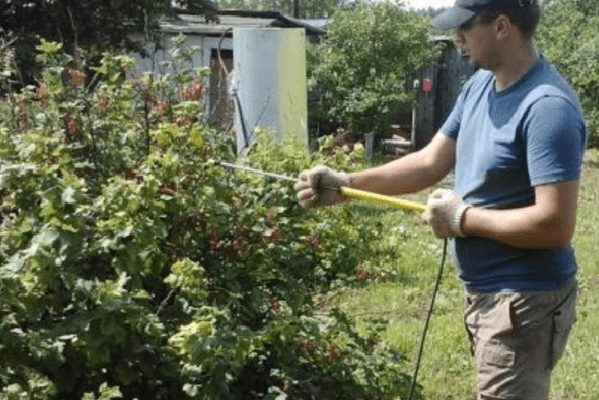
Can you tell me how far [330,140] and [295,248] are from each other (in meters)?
1.10

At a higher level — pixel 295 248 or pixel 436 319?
pixel 295 248

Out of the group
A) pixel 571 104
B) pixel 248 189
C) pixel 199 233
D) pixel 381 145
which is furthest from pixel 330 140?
pixel 381 145

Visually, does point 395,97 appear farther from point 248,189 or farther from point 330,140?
point 248,189

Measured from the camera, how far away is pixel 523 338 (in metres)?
2.77

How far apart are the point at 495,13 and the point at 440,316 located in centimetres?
356

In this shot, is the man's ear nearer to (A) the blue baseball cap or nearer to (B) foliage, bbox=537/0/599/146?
(A) the blue baseball cap

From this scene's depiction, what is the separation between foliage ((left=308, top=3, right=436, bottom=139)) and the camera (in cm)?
1630

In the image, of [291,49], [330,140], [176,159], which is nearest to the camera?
[176,159]

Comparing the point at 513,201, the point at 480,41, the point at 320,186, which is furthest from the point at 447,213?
the point at 320,186

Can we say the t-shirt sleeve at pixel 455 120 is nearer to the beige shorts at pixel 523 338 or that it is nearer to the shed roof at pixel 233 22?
the beige shorts at pixel 523 338

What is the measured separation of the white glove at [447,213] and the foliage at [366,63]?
13388mm

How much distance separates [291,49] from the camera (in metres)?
6.46

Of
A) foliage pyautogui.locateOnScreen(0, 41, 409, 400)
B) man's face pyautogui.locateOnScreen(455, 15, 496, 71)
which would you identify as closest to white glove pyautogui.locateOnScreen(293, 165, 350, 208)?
foliage pyautogui.locateOnScreen(0, 41, 409, 400)

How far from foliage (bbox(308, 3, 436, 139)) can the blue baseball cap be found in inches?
522
